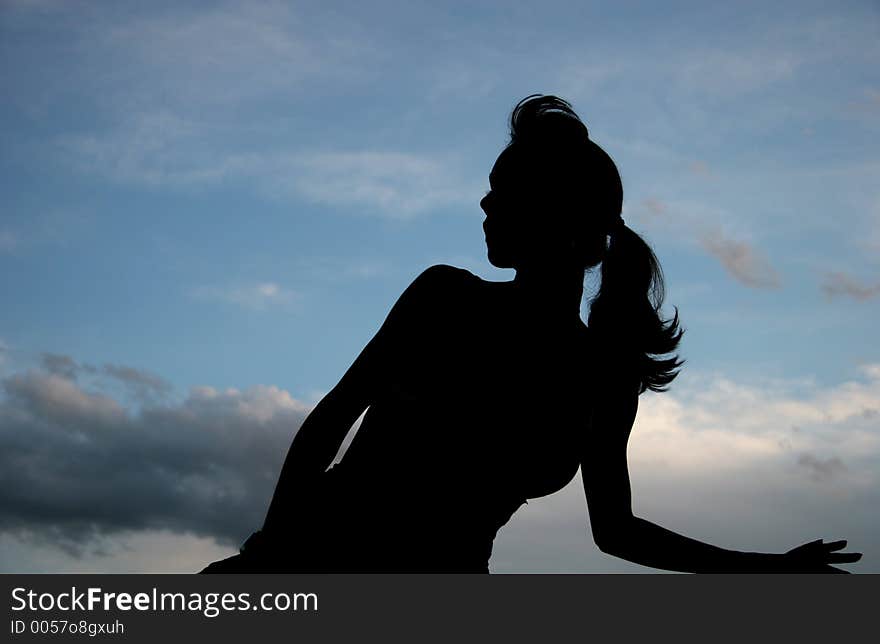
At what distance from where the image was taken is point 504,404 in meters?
4.58

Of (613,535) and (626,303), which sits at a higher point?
(626,303)

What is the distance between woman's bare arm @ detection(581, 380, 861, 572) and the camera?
4340 millimetres

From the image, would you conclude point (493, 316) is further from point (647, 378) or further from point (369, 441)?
point (647, 378)

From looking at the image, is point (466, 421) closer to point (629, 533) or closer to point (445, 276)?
point (445, 276)

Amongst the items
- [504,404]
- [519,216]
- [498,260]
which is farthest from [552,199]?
[504,404]

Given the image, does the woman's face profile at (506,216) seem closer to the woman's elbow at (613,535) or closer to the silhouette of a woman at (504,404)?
the silhouette of a woman at (504,404)

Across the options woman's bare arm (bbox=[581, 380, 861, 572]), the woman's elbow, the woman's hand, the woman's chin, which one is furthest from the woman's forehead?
the woman's hand

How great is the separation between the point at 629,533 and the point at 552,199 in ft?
5.22

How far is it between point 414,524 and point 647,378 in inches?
69.0

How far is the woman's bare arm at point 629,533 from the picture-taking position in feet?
14.2

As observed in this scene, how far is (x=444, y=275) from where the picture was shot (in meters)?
4.53

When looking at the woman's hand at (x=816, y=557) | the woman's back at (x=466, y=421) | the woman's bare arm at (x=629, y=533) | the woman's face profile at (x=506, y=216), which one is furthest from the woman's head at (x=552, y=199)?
the woman's hand at (x=816, y=557)
